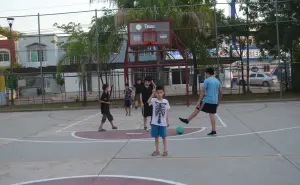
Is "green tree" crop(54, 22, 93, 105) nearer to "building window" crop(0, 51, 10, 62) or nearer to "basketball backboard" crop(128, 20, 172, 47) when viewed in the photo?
"basketball backboard" crop(128, 20, 172, 47)

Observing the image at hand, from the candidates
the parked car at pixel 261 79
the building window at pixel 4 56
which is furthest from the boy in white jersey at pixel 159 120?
the building window at pixel 4 56

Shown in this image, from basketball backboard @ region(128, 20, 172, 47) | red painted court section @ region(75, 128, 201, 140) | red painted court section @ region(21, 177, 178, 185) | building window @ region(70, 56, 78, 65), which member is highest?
basketball backboard @ region(128, 20, 172, 47)

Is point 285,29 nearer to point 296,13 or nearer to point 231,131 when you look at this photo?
point 296,13

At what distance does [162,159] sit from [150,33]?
1492cm

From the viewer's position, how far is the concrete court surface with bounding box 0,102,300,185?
20.9ft

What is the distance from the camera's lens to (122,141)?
10195mm

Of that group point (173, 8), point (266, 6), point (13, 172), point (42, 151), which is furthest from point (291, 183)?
point (266, 6)

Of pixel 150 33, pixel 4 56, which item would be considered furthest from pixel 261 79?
pixel 4 56

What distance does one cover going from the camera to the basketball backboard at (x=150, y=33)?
72.2 ft

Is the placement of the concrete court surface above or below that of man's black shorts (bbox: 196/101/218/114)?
below

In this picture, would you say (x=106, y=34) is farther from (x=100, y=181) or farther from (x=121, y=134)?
(x=100, y=181)

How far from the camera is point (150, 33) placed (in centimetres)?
2198

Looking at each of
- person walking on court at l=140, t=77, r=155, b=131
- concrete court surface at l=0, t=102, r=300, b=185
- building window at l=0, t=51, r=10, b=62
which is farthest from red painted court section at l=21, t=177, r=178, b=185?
building window at l=0, t=51, r=10, b=62

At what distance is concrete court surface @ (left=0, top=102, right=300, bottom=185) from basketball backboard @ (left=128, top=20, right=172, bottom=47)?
10620 millimetres
